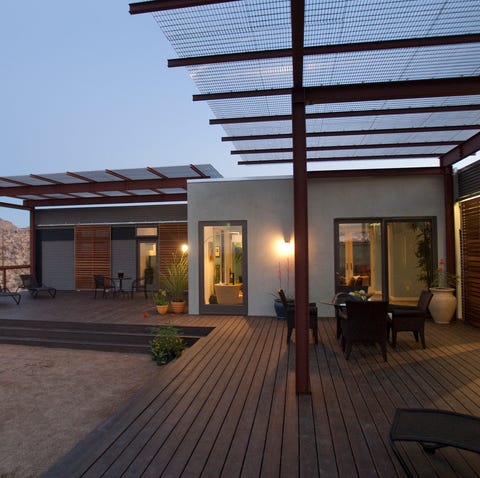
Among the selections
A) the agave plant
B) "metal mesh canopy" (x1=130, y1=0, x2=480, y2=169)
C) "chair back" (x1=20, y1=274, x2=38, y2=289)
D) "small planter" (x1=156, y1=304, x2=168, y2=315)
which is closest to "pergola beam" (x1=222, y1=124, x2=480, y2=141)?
"metal mesh canopy" (x1=130, y1=0, x2=480, y2=169)

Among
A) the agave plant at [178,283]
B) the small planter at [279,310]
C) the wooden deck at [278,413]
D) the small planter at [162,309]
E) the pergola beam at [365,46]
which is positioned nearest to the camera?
the wooden deck at [278,413]

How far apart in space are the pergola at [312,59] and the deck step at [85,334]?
3.94m

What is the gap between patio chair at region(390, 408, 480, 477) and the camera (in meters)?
2.26

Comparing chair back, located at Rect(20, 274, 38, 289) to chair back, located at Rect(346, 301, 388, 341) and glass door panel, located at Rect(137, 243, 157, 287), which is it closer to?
glass door panel, located at Rect(137, 243, 157, 287)

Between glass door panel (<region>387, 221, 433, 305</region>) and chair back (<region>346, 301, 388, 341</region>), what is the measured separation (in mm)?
3349

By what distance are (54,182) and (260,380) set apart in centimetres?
871

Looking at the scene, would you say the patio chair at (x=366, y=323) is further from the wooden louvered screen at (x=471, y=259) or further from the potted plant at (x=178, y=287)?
the potted plant at (x=178, y=287)

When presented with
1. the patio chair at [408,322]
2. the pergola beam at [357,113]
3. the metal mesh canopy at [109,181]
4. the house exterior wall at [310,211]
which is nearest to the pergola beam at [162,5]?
the pergola beam at [357,113]

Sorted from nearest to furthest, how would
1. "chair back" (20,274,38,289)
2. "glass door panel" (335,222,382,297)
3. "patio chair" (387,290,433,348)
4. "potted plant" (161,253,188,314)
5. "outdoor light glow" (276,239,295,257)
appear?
"patio chair" (387,290,433,348) < "glass door panel" (335,222,382,297) < "outdoor light glow" (276,239,295,257) < "potted plant" (161,253,188,314) < "chair back" (20,274,38,289)

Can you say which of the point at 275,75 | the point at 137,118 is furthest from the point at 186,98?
the point at 275,75

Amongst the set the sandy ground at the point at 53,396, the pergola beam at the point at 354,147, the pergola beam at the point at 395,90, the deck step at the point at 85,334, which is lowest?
the sandy ground at the point at 53,396

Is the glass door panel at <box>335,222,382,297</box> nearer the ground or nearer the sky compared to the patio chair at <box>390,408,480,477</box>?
nearer the sky

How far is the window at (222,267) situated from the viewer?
27.2 feet

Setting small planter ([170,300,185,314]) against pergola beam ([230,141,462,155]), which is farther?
small planter ([170,300,185,314])
